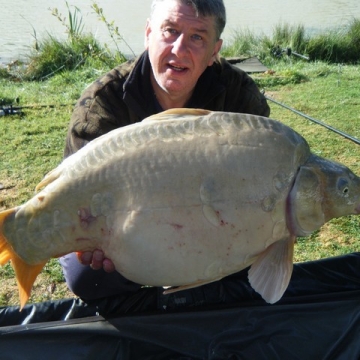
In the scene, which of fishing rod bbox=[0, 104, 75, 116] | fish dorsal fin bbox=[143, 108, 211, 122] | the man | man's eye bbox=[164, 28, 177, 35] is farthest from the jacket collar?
fishing rod bbox=[0, 104, 75, 116]

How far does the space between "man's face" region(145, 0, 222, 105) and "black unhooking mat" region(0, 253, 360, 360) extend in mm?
578

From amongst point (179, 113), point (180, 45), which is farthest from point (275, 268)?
point (180, 45)

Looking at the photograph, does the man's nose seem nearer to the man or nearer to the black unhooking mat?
the man

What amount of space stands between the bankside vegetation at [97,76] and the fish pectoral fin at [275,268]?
884 millimetres

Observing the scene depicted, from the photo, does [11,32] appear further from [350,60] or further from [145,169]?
[145,169]

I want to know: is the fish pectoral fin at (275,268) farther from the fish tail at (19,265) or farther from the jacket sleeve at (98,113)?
the jacket sleeve at (98,113)

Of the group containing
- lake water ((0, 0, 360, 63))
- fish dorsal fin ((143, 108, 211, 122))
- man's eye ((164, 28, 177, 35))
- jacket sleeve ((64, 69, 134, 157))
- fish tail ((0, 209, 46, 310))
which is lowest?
lake water ((0, 0, 360, 63))

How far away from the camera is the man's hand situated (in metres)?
1.16

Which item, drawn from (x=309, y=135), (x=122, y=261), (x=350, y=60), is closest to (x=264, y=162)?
(x=122, y=261)

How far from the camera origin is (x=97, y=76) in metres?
4.65

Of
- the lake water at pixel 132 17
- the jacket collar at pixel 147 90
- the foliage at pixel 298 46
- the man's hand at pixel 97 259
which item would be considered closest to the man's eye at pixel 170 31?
the jacket collar at pixel 147 90

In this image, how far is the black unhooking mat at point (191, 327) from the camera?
4.54ft

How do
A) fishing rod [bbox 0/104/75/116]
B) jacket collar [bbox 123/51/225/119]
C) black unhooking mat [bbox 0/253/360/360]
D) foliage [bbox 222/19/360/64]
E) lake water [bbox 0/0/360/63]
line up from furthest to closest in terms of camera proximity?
lake water [bbox 0/0/360/63] → foliage [bbox 222/19/360/64] → fishing rod [bbox 0/104/75/116] → jacket collar [bbox 123/51/225/119] → black unhooking mat [bbox 0/253/360/360]

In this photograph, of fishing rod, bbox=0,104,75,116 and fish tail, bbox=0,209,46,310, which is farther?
fishing rod, bbox=0,104,75,116
